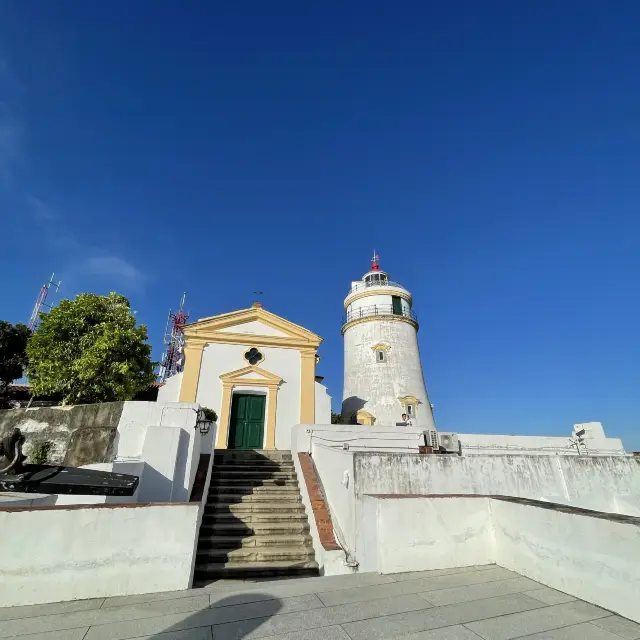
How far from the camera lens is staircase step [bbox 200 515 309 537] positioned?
25.9 ft

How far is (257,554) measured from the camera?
730 cm

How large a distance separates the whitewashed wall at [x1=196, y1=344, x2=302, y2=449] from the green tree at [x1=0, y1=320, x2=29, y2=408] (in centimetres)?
1829

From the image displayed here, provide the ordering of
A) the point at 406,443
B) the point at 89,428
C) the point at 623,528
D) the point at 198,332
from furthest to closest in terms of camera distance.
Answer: the point at 198,332 < the point at 406,443 < the point at 89,428 < the point at 623,528

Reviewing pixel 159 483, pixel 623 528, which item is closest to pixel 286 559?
pixel 159 483

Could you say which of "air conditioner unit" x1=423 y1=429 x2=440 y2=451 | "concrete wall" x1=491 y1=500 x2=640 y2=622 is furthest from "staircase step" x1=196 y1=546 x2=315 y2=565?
"air conditioner unit" x1=423 y1=429 x2=440 y2=451

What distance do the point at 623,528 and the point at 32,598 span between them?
640 centimetres

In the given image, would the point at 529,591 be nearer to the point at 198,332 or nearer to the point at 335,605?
the point at 335,605

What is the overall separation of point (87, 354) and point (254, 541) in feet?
38.8

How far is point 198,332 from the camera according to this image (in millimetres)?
15953

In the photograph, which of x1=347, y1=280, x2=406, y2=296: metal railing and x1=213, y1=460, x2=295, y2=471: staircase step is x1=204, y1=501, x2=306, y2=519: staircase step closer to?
x1=213, y1=460, x2=295, y2=471: staircase step

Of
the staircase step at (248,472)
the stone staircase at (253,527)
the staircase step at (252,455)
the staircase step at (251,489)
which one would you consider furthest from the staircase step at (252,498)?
the staircase step at (252,455)

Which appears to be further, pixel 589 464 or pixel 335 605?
pixel 589 464

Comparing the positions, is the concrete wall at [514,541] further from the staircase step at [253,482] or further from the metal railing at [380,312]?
the metal railing at [380,312]

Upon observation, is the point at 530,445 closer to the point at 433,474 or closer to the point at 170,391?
the point at 433,474
